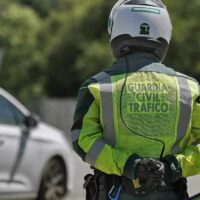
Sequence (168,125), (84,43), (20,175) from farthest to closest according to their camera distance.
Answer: (84,43) < (20,175) < (168,125)

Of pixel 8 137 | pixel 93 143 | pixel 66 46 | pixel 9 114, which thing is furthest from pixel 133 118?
pixel 66 46

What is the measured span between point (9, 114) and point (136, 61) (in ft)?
19.5

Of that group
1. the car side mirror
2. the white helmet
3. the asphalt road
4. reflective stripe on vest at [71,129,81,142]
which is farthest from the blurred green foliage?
reflective stripe on vest at [71,129,81,142]

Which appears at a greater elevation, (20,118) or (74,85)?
(74,85)

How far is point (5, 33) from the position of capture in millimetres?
42969

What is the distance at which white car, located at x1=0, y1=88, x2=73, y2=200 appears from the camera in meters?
9.05

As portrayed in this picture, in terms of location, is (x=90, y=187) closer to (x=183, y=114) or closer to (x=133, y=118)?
(x=133, y=118)

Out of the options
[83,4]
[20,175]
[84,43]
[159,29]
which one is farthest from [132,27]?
[83,4]

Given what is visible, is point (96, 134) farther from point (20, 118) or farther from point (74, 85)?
point (74, 85)

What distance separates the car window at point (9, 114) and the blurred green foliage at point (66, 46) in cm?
2859

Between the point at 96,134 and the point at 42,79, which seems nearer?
the point at 96,134

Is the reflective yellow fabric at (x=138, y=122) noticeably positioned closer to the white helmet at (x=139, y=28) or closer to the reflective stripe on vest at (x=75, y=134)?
the reflective stripe on vest at (x=75, y=134)

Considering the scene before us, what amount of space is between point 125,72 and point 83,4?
134 ft

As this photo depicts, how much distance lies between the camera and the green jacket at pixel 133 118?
3422mm
